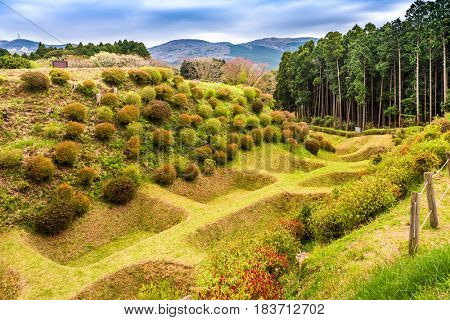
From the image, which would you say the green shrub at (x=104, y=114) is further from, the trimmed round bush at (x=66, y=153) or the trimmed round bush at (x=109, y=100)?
the trimmed round bush at (x=66, y=153)

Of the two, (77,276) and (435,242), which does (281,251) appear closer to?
(435,242)

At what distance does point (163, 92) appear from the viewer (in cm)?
2725

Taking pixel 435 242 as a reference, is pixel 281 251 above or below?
below

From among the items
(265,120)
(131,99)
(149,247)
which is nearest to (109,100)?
(131,99)

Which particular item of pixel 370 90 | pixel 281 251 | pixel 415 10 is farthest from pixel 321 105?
pixel 281 251

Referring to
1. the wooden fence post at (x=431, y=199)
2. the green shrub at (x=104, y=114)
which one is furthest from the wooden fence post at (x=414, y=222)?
the green shrub at (x=104, y=114)

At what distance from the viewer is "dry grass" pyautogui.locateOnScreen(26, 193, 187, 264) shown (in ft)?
47.4

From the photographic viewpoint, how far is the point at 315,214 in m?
14.1

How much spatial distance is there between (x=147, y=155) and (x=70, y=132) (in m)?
4.77

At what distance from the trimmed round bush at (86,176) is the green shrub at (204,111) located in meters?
12.1

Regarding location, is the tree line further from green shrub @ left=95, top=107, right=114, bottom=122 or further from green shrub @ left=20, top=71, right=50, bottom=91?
green shrub @ left=20, top=71, right=50, bottom=91

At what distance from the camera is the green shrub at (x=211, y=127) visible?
26391 millimetres

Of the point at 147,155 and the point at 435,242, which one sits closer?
the point at 435,242

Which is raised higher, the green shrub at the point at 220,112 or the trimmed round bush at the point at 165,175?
the green shrub at the point at 220,112
